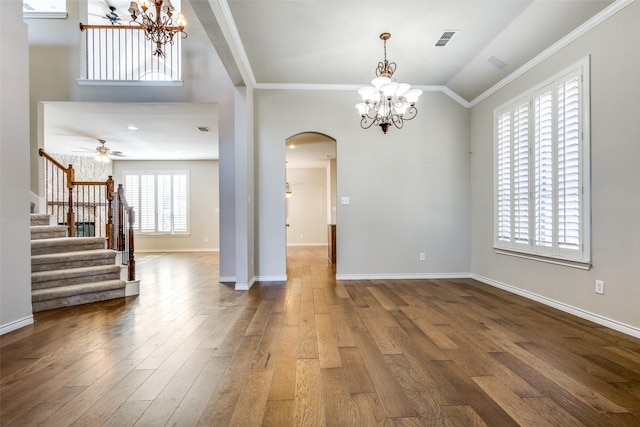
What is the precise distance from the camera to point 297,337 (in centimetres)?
246

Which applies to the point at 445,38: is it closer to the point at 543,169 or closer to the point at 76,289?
the point at 543,169

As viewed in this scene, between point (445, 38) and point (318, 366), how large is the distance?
3826 millimetres

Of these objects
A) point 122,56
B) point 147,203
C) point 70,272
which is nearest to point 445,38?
point 122,56

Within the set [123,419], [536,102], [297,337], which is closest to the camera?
[123,419]

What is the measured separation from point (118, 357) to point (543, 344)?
3.24m

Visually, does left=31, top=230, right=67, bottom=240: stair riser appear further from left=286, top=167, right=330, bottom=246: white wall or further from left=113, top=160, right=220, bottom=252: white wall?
left=286, top=167, right=330, bottom=246: white wall

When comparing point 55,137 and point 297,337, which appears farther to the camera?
point 55,137

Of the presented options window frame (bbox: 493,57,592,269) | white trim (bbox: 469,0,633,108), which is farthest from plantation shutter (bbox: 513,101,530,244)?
white trim (bbox: 469,0,633,108)

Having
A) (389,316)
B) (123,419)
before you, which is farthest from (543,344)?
(123,419)

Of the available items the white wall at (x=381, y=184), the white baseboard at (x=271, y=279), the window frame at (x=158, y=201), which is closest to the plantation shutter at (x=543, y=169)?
the white wall at (x=381, y=184)

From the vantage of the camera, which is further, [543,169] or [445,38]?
[445,38]

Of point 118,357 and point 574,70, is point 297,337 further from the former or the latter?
point 574,70

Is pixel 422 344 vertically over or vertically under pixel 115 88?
under

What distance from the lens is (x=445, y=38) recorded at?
3.53 meters
